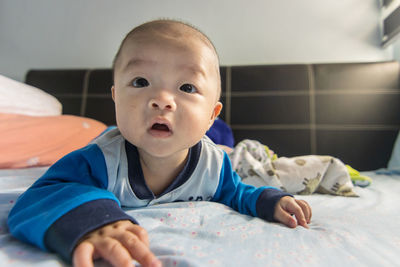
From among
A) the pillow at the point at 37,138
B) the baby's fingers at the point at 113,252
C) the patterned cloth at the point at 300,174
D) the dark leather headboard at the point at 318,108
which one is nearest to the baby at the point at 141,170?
the baby's fingers at the point at 113,252

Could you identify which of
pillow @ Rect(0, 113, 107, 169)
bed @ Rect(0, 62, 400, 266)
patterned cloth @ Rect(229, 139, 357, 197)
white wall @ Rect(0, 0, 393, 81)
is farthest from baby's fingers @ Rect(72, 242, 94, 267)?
white wall @ Rect(0, 0, 393, 81)

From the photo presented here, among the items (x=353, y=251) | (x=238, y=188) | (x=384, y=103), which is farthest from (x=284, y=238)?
(x=384, y=103)

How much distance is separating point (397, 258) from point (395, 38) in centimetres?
188

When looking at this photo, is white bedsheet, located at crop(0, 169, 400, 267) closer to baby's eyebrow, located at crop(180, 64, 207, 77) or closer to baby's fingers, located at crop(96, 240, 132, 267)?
baby's fingers, located at crop(96, 240, 132, 267)

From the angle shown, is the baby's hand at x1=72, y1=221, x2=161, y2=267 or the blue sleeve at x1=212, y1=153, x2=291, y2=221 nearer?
the baby's hand at x1=72, y1=221, x2=161, y2=267

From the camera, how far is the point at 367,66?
1.87 m

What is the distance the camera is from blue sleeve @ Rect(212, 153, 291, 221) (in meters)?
0.71

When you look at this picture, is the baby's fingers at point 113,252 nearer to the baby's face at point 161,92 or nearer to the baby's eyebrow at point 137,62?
the baby's face at point 161,92

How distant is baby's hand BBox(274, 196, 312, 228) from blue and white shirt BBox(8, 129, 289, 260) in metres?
0.02

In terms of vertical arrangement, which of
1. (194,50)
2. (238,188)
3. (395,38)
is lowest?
(238,188)

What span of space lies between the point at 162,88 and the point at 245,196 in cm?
38

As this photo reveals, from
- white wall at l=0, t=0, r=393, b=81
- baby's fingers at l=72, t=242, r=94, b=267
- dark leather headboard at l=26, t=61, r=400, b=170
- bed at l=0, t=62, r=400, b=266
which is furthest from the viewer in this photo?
white wall at l=0, t=0, r=393, b=81

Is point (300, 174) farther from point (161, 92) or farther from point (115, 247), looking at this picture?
point (115, 247)

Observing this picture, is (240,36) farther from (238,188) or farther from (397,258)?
(397,258)
